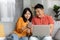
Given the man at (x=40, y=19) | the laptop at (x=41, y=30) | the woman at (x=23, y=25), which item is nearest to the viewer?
the laptop at (x=41, y=30)

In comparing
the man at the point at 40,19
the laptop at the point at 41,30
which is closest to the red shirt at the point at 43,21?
the man at the point at 40,19

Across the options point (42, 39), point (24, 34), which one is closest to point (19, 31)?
point (24, 34)

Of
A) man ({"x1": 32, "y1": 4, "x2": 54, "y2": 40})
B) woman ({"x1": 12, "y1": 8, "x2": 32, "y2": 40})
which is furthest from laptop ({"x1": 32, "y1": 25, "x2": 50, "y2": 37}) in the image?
woman ({"x1": 12, "y1": 8, "x2": 32, "y2": 40})

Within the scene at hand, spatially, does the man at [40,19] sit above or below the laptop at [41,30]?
above

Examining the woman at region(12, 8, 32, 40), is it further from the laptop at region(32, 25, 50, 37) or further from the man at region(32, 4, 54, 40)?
the laptop at region(32, 25, 50, 37)

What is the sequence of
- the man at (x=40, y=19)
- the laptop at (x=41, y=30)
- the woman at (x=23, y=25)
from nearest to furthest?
1. the laptop at (x=41, y=30)
2. the man at (x=40, y=19)
3. the woman at (x=23, y=25)

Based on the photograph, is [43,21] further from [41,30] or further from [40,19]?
[41,30]

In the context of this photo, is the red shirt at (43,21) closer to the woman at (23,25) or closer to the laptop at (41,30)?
the woman at (23,25)

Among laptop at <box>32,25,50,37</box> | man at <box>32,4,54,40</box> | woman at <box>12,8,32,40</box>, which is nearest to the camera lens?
laptop at <box>32,25,50,37</box>

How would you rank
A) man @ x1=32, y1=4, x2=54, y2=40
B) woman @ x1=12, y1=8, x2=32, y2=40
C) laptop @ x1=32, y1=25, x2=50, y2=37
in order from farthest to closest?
woman @ x1=12, y1=8, x2=32, y2=40 < man @ x1=32, y1=4, x2=54, y2=40 < laptop @ x1=32, y1=25, x2=50, y2=37

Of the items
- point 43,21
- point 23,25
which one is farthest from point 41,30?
point 23,25

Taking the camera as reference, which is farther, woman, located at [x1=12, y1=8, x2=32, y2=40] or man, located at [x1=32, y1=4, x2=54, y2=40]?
woman, located at [x1=12, y1=8, x2=32, y2=40]

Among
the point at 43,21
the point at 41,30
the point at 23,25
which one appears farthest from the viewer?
the point at 23,25

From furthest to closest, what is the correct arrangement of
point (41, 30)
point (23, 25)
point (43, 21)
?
point (23, 25) < point (43, 21) < point (41, 30)
